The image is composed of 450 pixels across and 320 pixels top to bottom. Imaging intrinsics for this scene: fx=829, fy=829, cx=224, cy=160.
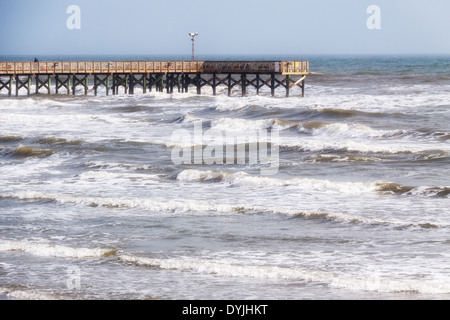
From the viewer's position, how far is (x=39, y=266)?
13.6 meters

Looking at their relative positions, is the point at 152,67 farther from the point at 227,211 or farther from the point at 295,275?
the point at 295,275

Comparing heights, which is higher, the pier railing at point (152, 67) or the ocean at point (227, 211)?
the pier railing at point (152, 67)

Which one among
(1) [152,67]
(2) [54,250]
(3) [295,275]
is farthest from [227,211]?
(1) [152,67]

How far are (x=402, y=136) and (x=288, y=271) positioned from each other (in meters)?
20.9

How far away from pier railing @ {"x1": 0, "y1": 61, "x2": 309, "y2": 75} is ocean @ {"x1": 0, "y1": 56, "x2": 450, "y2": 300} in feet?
48.5

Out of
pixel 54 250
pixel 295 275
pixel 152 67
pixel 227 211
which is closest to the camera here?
pixel 295 275

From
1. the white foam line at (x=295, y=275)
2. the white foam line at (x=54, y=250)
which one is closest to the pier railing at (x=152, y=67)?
the white foam line at (x=54, y=250)

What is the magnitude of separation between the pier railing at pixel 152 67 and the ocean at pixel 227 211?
583 inches

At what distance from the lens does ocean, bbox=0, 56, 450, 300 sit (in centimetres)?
1264

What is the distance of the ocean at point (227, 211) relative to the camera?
1264cm

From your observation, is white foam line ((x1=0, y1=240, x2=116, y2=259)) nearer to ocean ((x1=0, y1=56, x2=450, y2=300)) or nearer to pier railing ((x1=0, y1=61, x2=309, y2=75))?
ocean ((x1=0, y1=56, x2=450, y2=300))

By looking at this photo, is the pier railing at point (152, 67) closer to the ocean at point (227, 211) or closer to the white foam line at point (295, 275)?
the ocean at point (227, 211)

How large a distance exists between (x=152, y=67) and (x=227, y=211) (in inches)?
1536

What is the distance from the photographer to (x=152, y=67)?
5638cm
